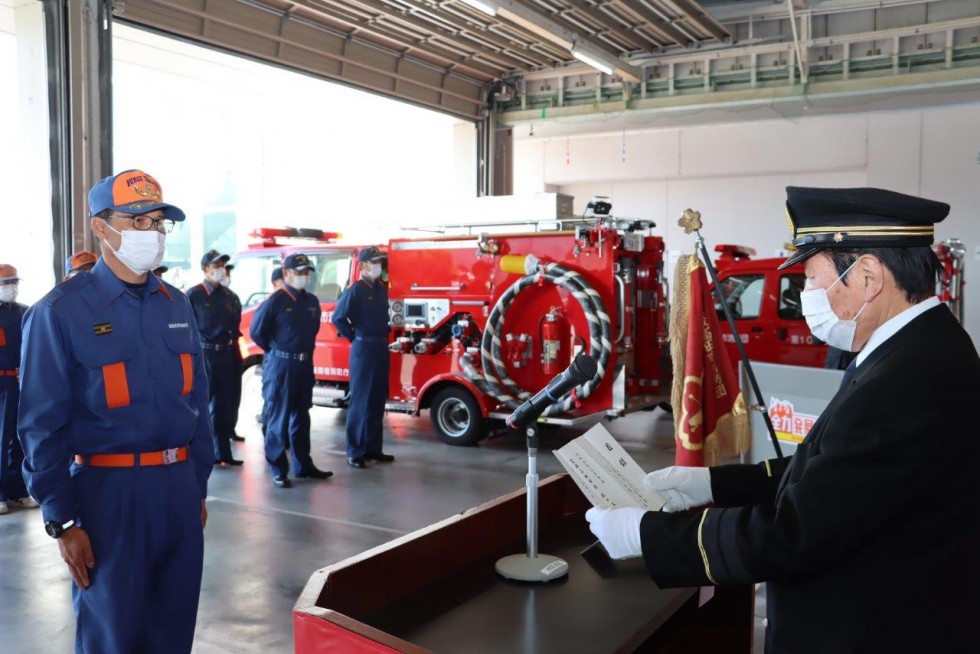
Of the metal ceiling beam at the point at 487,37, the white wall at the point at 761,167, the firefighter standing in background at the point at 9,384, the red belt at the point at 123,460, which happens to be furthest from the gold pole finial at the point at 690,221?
the white wall at the point at 761,167

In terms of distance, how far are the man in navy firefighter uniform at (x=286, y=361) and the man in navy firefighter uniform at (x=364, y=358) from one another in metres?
0.53

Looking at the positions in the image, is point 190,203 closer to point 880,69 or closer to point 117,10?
point 117,10

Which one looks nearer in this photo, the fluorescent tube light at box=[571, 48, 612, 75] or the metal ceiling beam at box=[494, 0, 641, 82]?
the metal ceiling beam at box=[494, 0, 641, 82]

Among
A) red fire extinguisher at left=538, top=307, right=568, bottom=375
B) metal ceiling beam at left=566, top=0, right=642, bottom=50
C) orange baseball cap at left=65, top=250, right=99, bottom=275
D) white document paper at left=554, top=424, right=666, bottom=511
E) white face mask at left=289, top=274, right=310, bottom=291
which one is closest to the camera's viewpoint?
white document paper at left=554, top=424, right=666, bottom=511

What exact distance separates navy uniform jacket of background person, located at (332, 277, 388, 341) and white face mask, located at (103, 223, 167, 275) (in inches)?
182

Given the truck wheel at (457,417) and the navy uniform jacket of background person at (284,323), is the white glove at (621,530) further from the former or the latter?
the truck wheel at (457,417)

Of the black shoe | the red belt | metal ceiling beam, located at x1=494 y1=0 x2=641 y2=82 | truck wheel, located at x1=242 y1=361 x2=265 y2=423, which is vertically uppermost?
metal ceiling beam, located at x1=494 y1=0 x2=641 y2=82

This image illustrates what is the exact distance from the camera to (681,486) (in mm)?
2043

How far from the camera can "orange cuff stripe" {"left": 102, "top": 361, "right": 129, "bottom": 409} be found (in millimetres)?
2537

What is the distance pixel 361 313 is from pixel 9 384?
9.09 feet

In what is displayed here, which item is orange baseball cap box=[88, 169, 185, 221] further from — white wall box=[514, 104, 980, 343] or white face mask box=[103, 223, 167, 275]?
white wall box=[514, 104, 980, 343]

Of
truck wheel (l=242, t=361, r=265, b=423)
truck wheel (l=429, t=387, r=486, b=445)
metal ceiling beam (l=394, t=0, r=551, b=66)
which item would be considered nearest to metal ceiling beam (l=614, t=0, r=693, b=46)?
metal ceiling beam (l=394, t=0, r=551, b=66)

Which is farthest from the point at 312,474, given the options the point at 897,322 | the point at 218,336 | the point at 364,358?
the point at 897,322

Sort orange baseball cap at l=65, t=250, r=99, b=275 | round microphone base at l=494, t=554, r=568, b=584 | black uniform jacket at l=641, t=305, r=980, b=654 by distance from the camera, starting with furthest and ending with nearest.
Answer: orange baseball cap at l=65, t=250, r=99, b=275 < round microphone base at l=494, t=554, r=568, b=584 < black uniform jacket at l=641, t=305, r=980, b=654
